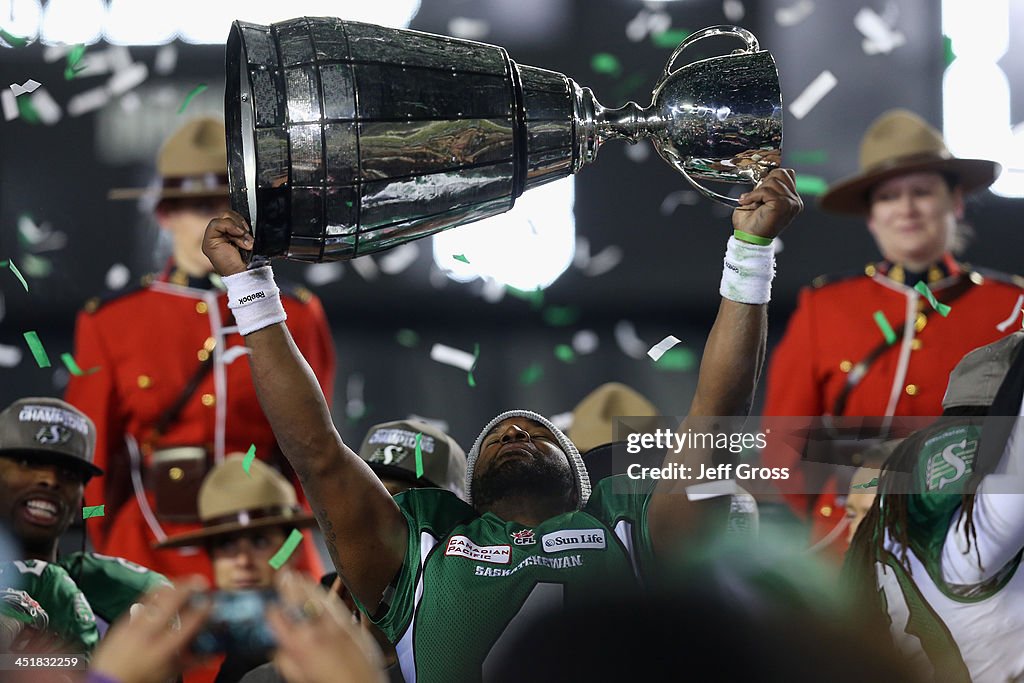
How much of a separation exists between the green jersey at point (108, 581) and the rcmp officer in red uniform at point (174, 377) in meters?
0.39

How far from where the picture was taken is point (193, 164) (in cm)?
307

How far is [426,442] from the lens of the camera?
252 centimetres

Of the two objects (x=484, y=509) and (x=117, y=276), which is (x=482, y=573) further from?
(x=117, y=276)

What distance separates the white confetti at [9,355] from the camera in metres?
3.26

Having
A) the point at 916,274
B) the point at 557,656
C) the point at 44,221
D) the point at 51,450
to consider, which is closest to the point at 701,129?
the point at 557,656

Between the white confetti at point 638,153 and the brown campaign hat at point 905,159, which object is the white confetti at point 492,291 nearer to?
the white confetti at point 638,153

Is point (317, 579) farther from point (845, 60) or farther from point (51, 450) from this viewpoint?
point (845, 60)

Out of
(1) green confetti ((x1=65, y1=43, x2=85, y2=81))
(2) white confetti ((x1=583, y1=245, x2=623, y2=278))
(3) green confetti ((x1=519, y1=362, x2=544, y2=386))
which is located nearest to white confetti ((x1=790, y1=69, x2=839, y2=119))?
(2) white confetti ((x1=583, y1=245, x2=623, y2=278))

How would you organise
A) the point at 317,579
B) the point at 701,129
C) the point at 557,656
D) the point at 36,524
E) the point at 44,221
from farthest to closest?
the point at 44,221 → the point at 317,579 → the point at 36,524 → the point at 701,129 → the point at 557,656

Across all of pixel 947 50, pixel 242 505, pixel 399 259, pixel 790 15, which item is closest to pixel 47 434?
pixel 242 505

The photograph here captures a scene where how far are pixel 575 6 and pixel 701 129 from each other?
2.11 meters

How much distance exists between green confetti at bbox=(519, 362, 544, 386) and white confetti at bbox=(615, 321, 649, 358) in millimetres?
208

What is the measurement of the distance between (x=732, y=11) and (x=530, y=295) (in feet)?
2.88

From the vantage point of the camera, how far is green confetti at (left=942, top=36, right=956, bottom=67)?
11.0 feet
